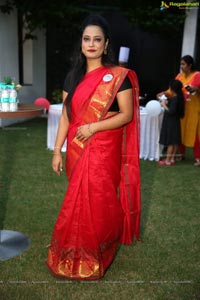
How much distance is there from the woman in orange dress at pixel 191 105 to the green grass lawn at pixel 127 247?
386mm

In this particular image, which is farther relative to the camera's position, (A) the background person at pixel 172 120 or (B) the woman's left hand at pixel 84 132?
(A) the background person at pixel 172 120

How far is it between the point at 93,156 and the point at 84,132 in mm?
161

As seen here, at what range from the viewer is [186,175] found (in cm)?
457

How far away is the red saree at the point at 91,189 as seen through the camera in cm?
204

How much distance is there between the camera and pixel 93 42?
199 centimetres

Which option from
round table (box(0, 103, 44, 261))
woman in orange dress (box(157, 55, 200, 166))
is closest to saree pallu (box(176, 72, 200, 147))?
woman in orange dress (box(157, 55, 200, 166))

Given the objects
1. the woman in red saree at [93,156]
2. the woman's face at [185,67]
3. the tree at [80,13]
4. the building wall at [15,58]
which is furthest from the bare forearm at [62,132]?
the tree at [80,13]

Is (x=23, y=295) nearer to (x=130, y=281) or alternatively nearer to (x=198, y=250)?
(x=130, y=281)

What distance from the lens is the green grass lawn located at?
2.12 metres

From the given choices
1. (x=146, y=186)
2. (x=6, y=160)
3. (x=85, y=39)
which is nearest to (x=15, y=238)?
(x=85, y=39)

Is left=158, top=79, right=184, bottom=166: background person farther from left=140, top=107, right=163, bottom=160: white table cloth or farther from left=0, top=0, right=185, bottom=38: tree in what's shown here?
left=0, top=0, right=185, bottom=38: tree

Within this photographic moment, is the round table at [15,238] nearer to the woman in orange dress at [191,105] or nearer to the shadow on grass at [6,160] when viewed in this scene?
the shadow on grass at [6,160]

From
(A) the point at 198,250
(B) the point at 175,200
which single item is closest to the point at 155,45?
(B) the point at 175,200

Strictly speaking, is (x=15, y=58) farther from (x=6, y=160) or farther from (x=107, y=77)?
(x=107, y=77)
